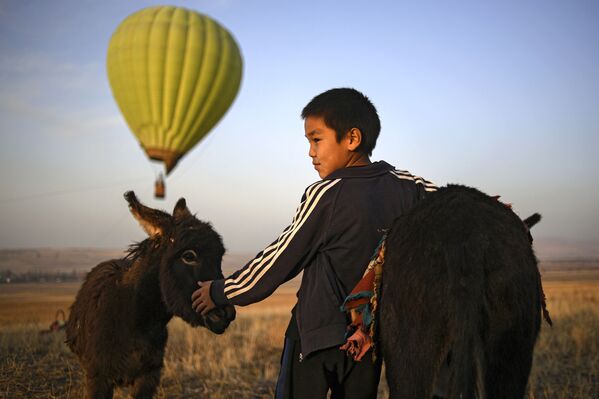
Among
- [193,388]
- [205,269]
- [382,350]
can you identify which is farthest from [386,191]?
[193,388]

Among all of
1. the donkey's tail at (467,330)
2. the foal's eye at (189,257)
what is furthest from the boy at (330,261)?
the foal's eye at (189,257)

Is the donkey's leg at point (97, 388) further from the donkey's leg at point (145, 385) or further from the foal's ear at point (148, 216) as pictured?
the foal's ear at point (148, 216)

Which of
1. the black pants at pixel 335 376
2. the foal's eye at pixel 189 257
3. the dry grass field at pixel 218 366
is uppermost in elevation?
the foal's eye at pixel 189 257

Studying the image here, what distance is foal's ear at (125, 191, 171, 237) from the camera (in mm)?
5266

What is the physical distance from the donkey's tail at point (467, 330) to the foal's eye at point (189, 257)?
3297mm

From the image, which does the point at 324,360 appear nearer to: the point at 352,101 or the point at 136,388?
the point at 352,101

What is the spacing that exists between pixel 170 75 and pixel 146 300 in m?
19.5

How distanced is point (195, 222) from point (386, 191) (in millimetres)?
2803

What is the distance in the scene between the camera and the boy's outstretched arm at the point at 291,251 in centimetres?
297

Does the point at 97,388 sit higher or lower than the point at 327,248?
lower

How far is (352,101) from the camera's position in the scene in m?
3.22

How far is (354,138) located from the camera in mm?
3201

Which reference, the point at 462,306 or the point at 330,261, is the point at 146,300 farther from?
the point at 462,306

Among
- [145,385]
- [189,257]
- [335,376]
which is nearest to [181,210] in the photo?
[189,257]
